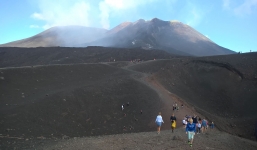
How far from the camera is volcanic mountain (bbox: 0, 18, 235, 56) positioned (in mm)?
100375

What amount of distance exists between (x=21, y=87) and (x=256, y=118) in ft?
91.4

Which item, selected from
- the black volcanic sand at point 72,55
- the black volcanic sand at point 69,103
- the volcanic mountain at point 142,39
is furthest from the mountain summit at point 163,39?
the black volcanic sand at point 69,103

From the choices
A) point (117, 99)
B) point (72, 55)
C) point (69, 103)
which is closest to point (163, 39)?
point (72, 55)

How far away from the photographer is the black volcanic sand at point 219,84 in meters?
31.2

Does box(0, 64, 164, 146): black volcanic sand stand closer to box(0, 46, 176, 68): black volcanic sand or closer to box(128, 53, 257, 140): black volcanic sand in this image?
box(128, 53, 257, 140): black volcanic sand

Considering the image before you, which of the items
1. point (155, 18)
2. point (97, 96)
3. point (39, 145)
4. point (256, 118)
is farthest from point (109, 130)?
point (155, 18)

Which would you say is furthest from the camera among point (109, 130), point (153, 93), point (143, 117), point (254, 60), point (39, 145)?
point (254, 60)

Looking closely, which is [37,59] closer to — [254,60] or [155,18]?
[254,60]

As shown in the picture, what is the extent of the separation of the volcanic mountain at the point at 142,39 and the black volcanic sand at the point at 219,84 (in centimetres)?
4902

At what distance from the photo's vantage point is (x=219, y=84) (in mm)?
38719

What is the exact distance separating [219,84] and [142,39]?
66.8 metres

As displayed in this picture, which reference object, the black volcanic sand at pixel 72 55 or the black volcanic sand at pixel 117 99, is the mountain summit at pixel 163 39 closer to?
the black volcanic sand at pixel 72 55

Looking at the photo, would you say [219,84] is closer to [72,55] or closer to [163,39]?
[72,55]

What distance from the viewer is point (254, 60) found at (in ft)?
141
